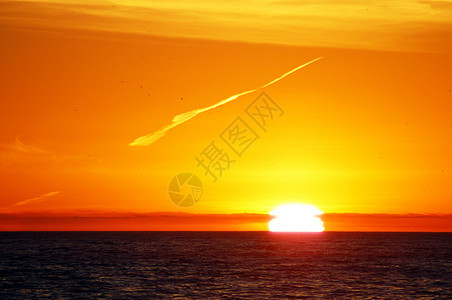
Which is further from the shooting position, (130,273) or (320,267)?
(320,267)

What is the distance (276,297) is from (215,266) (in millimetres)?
32923

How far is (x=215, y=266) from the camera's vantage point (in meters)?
87.9

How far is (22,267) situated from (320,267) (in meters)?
36.1

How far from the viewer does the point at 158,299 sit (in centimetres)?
5353

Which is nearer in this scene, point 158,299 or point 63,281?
point 158,299

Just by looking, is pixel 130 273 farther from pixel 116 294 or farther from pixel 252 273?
pixel 116 294

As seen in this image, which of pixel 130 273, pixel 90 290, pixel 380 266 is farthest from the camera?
pixel 380 266

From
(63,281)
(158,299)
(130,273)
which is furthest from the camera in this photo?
(130,273)

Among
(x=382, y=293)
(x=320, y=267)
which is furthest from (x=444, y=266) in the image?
(x=382, y=293)

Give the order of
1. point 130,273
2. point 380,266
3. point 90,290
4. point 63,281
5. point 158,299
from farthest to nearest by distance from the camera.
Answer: point 380,266 → point 130,273 → point 63,281 → point 90,290 → point 158,299

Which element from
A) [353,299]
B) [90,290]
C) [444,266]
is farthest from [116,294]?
[444,266]

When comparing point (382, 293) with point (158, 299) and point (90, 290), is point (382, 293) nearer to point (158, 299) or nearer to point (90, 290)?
point (158, 299)

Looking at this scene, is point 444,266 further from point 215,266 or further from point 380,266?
point 215,266

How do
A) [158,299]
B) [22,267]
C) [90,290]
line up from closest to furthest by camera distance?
[158,299]
[90,290]
[22,267]
